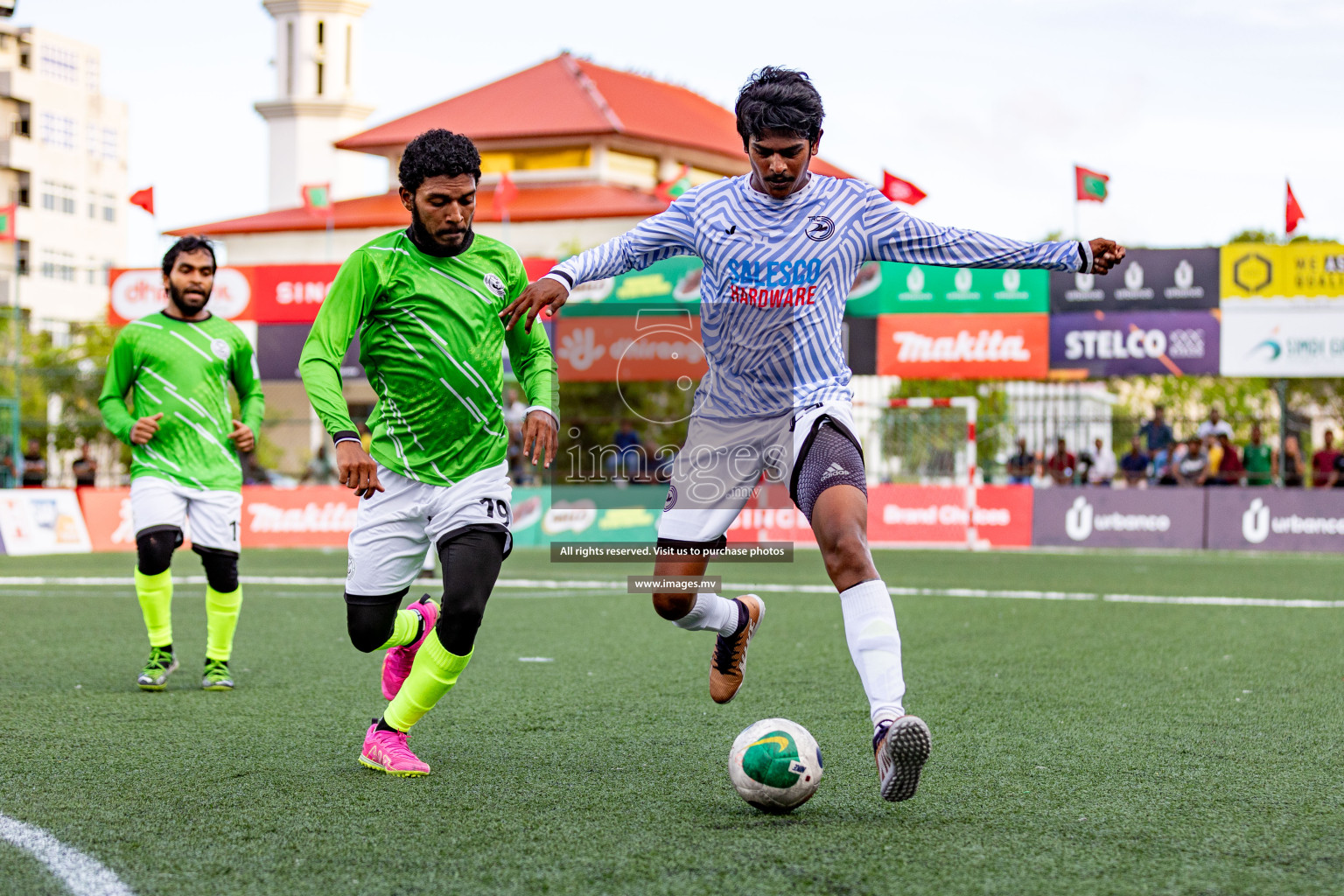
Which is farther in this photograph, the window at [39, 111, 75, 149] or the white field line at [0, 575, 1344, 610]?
the window at [39, 111, 75, 149]

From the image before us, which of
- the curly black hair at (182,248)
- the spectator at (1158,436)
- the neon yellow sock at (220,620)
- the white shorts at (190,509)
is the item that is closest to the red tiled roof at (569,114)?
the spectator at (1158,436)

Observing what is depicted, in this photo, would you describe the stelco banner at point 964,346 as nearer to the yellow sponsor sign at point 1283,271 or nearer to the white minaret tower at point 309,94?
the yellow sponsor sign at point 1283,271

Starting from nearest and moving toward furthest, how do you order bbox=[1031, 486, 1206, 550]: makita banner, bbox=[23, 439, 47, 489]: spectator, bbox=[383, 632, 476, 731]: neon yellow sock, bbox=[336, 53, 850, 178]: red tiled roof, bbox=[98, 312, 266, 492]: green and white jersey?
1. bbox=[383, 632, 476, 731]: neon yellow sock
2. bbox=[98, 312, 266, 492]: green and white jersey
3. bbox=[1031, 486, 1206, 550]: makita banner
4. bbox=[23, 439, 47, 489]: spectator
5. bbox=[336, 53, 850, 178]: red tiled roof

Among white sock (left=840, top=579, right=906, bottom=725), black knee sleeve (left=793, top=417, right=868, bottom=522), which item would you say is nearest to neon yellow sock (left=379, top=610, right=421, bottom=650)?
black knee sleeve (left=793, top=417, right=868, bottom=522)

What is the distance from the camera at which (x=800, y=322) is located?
4.97 meters

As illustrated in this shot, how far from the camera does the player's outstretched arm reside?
197 inches

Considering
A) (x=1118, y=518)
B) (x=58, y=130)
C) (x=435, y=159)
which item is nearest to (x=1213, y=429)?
(x=1118, y=518)

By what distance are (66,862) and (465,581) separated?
1597 millimetres

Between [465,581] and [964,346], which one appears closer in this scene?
[465,581]

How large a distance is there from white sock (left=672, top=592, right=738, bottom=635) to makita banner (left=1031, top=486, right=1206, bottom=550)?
668 inches

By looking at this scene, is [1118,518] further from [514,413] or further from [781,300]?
[781,300]

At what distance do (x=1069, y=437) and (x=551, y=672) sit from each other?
55.0 feet

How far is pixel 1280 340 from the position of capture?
21828 mm

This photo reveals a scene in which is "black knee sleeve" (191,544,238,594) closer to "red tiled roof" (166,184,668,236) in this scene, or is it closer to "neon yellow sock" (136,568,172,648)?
"neon yellow sock" (136,568,172,648)
